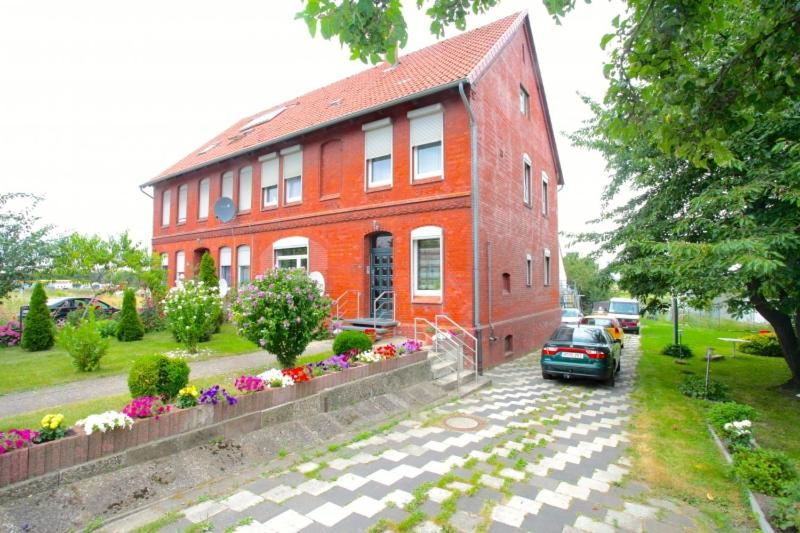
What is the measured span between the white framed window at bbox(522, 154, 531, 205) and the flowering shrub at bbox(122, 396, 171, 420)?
13.3 m

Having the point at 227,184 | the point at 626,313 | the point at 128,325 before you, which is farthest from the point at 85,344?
Answer: the point at 626,313

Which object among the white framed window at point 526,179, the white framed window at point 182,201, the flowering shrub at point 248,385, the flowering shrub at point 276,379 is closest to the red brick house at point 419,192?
the white framed window at point 526,179

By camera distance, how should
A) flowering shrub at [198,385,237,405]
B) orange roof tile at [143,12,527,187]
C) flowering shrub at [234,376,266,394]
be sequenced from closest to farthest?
flowering shrub at [198,385,237,405]
flowering shrub at [234,376,266,394]
orange roof tile at [143,12,527,187]

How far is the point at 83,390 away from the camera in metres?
6.90

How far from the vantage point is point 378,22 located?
12.1 ft

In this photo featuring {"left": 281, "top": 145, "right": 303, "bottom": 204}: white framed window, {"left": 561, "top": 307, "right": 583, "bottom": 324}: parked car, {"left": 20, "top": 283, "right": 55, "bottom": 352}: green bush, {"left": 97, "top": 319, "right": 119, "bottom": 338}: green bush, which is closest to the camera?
{"left": 20, "top": 283, "right": 55, "bottom": 352}: green bush

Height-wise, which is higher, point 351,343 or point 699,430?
point 351,343

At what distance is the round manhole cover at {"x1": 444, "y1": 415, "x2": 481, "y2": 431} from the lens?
6.43m

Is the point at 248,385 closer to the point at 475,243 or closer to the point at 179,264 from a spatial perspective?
the point at 475,243

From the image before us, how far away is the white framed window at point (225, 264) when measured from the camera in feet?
56.9

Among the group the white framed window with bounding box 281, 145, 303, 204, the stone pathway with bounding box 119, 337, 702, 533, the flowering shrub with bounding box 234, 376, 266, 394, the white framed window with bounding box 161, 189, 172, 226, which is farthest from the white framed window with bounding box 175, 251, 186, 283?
the stone pathway with bounding box 119, 337, 702, 533

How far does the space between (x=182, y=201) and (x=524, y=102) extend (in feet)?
54.6

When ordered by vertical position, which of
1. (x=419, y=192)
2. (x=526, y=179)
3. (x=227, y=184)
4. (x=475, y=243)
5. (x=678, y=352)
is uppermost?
(x=227, y=184)

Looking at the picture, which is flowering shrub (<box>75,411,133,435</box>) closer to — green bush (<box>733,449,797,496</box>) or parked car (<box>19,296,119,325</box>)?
green bush (<box>733,449,797,496</box>)
